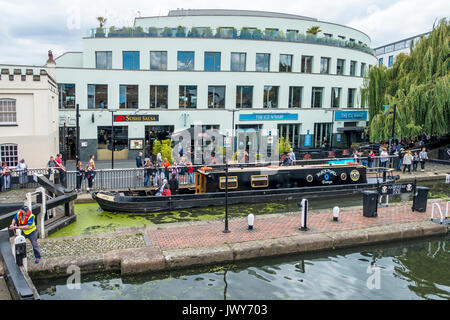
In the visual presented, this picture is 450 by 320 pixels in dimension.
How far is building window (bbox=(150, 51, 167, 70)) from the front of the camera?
30812 millimetres

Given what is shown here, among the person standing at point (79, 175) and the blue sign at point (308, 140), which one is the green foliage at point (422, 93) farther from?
the person standing at point (79, 175)

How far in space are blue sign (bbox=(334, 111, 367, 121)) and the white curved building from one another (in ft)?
0.52

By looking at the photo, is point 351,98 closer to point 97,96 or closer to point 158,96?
point 158,96

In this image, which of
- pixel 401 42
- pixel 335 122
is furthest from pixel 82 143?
pixel 401 42

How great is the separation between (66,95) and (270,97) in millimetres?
17051

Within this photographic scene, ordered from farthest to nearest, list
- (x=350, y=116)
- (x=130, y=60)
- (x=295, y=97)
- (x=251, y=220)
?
(x=350, y=116), (x=295, y=97), (x=130, y=60), (x=251, y=220)

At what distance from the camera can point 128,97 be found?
29984 millimetres

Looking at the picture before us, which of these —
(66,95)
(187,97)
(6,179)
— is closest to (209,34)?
(187,97)

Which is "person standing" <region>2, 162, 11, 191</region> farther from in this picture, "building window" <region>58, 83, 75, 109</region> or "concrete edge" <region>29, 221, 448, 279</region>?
"building window" <region>58, 83, 75, 109</region>

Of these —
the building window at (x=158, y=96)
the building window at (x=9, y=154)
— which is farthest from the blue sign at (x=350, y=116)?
the building window at (x=9, y=154)

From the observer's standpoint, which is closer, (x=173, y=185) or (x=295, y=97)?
(x=173, y=185)

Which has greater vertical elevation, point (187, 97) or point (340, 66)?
point (340, 66)

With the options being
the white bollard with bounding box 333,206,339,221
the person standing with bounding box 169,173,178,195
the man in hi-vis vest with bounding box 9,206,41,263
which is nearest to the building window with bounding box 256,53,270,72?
the person standing with bounding box 169,173,178,195

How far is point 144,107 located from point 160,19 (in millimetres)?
9647
